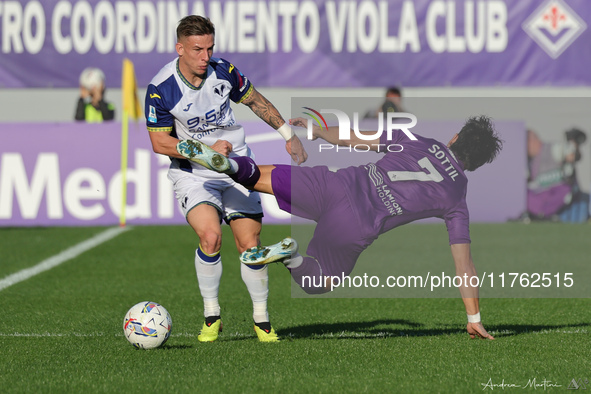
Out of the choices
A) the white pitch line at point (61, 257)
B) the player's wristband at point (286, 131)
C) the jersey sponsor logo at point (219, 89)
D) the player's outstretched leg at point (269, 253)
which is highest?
the jersey sponsor logo at point (219, 89)

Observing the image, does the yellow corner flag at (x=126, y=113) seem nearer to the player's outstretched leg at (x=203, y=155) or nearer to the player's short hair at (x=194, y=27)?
the player's short hair at (x=194, y=27)

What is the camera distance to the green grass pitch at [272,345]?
507cm

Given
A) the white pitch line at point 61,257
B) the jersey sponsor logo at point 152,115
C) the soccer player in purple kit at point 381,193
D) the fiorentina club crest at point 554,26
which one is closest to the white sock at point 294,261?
the soccer player in purple kit at point 381,193

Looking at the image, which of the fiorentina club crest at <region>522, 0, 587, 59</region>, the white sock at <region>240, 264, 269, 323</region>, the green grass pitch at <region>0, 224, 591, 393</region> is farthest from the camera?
the fiorentina club crest at <region>522, 0, 587, 59</region>

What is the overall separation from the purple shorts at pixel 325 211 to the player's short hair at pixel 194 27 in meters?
1.01

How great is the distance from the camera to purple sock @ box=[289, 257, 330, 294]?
20.2 ft

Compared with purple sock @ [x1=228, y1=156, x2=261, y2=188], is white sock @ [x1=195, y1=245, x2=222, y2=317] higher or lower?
lower

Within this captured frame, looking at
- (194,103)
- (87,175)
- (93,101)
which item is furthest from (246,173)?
(93,101)

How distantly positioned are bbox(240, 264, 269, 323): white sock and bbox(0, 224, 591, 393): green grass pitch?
0.19 meters

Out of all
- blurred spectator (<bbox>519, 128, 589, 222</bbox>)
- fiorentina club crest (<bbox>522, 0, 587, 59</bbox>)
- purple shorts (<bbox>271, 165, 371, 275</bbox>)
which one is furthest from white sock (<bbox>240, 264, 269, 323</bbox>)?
fiorentina club crest (<bbox>522, 0, 587, 59</bbox>)

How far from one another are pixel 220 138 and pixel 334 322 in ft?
5.69

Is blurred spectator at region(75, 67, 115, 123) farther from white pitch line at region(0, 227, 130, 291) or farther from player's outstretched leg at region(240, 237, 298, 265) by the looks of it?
player's outstretched leg at region(240, 237, 298, 265)

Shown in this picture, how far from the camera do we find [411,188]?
6332mm

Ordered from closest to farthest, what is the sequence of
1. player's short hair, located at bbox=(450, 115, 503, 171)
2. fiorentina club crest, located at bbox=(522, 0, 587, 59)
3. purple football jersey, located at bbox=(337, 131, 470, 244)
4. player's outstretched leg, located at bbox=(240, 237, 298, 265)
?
player's outstretched leg, located at bbox=(240, 237, 298, 265) < purple football jersey, located at bbox=(337, 131, 470, 244) < player's short hair, located at bbox=(450, 115, 503, 171) < fiorentina club crest, located at bbox=(522, 0, 587, 59)
